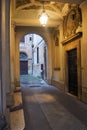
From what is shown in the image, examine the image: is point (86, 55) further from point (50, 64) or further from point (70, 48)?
point (50, 64)

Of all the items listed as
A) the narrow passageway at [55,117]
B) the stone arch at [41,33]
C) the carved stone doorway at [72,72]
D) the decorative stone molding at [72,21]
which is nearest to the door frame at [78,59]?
the carved stone doorway at [72,72]

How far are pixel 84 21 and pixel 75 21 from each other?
1.15 m

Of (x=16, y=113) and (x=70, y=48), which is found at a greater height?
(x=70, y=48)

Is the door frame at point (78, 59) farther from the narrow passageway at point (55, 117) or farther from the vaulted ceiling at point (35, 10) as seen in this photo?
the vaulted ceiling at point (35, 10)

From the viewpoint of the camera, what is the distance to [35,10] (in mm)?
9289

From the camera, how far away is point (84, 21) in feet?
22.3

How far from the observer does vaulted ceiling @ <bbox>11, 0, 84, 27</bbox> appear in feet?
27.3

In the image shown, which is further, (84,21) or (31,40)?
(31,40)

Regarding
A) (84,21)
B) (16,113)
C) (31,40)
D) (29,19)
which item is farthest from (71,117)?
(31,40)

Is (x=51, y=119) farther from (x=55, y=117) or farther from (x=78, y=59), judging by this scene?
(x=78, y=59)

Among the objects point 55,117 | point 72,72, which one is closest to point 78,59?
point 72,72

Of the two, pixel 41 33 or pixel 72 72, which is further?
pixel 41 33

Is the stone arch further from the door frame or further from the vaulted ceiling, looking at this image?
the door frame

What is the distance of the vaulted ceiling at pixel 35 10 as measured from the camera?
8.33 metres
